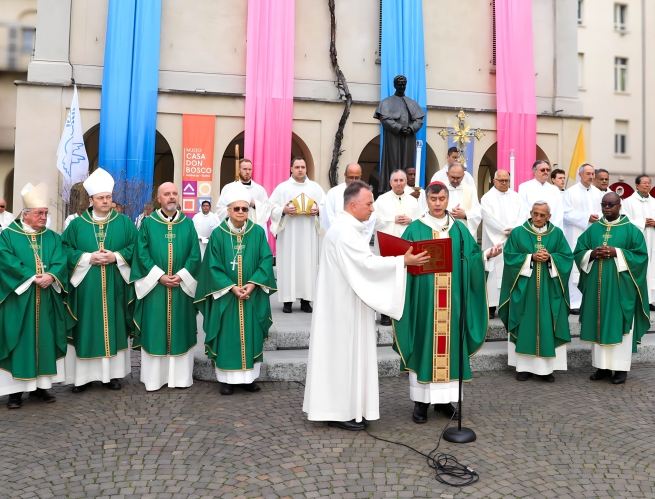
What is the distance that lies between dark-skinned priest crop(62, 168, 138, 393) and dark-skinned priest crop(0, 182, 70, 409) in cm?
17

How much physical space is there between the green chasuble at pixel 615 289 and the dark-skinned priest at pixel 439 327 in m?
2.17

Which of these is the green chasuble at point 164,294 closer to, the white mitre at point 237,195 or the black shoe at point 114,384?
the black shoe at point 114,384

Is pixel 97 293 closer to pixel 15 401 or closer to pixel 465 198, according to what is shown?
pixel 15 401

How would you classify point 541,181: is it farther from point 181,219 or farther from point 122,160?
point 122,160

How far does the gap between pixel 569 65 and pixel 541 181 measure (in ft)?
39.2

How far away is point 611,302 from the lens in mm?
7191

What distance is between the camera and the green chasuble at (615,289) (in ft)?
23.5

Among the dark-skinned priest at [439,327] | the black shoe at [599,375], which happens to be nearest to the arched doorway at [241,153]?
the black shoe at [599,375]

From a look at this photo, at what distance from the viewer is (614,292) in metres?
7.20

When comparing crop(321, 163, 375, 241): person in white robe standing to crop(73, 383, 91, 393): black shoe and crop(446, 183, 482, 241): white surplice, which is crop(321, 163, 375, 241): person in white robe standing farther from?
crop(73, 383, 91, 393): black shoe

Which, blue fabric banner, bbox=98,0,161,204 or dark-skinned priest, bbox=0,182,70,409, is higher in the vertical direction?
blue fabric banner, bbox=98,0,161,204

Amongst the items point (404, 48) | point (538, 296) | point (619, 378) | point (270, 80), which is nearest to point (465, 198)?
point (538, 296)

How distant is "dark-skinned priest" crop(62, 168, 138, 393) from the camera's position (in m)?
6.59

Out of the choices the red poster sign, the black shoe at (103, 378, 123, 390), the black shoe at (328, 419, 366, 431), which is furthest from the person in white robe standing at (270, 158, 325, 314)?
the red poster sign
